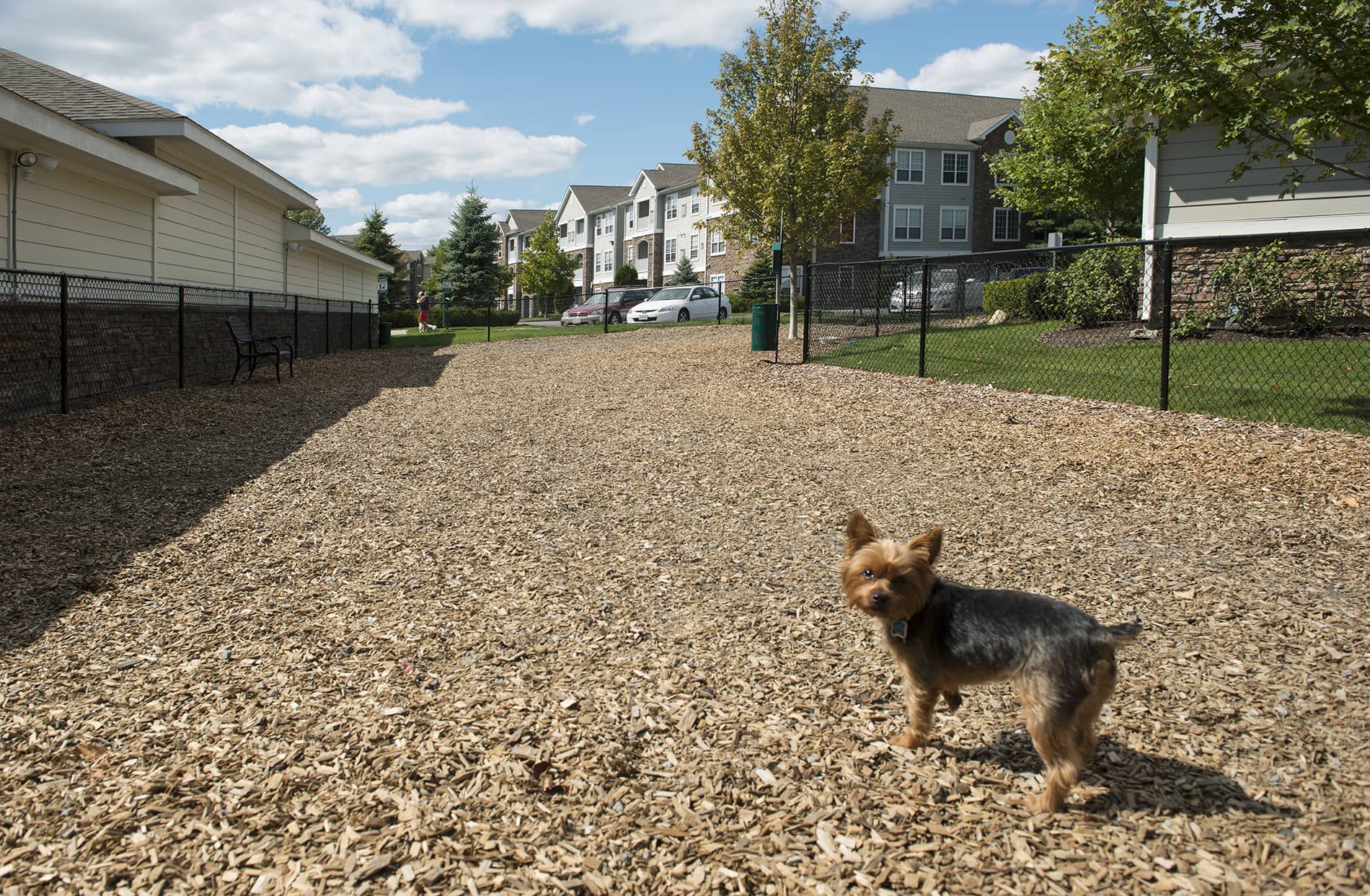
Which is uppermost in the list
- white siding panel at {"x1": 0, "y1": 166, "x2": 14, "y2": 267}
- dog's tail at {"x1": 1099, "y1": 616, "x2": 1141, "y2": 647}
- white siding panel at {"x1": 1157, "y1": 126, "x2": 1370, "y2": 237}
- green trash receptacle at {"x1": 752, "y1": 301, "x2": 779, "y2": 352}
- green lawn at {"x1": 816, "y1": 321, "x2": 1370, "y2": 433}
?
white siding panel at {"x1": 1157, "y1": 126, "x2": 1370, "y2": 237}

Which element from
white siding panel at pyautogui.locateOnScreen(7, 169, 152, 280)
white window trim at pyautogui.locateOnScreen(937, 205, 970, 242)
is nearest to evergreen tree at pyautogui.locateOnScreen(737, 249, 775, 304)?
white window trim at pyautogui.locateOnScreen(937, 205, 970, 242)

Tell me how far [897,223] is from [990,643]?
146 feet

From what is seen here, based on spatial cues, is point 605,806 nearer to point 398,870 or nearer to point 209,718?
point 398,870

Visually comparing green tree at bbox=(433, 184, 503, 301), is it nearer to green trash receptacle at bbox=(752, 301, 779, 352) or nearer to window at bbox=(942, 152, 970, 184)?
window at bbox=(942, 152, 970, 184)

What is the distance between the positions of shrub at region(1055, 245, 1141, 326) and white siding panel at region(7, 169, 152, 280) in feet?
44.1

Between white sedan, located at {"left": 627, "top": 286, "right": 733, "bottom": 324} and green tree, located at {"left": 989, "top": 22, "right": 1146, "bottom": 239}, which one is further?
white sedan, located at {"left": 627, "top": 286, "right": 733, "bottom": 324}

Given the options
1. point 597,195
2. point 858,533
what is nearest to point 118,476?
point 858,533

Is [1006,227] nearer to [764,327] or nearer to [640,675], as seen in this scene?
[764,327]

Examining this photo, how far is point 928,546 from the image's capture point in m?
2.95

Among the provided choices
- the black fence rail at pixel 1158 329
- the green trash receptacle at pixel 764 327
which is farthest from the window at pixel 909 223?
the green trash receptacle at pixel 764 327

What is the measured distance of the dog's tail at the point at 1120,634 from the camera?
2.70 m

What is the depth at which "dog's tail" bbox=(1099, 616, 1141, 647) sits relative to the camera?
2.70 m

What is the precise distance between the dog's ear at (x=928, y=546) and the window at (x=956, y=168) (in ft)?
151

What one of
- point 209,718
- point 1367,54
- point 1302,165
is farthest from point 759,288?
point 209,718
